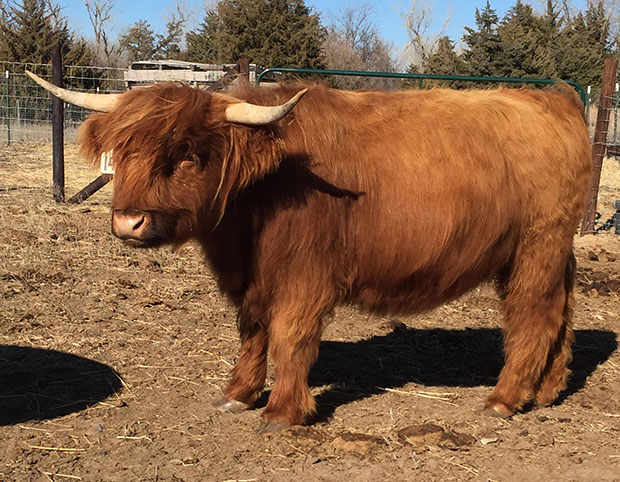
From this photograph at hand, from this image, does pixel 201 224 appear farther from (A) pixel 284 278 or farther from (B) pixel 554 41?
(B) pixel 554 41

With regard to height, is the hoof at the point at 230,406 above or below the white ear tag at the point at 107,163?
below

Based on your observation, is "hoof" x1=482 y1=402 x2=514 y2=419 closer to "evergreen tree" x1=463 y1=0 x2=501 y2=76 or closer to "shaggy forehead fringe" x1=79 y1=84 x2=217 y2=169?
"shaggy forehead fringe" x1=79 y1=84 x2=217 y2=169

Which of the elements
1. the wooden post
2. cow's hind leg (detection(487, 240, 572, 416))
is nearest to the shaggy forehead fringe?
cow's hind leg (detection(487, 240, 572, 416))

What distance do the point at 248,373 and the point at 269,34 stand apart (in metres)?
27.8

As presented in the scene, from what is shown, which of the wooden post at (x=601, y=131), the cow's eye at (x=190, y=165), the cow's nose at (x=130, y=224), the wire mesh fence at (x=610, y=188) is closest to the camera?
the cow's nose at (x=130, y=224)

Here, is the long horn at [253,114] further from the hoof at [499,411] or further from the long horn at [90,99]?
the hoof at [499,411]

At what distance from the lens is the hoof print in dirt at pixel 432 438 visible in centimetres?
342

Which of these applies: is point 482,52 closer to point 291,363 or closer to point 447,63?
point 447,63

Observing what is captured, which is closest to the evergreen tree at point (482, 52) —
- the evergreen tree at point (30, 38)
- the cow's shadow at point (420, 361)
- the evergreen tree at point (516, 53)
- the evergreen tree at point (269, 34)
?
the evergreen tree at point (516, 53)

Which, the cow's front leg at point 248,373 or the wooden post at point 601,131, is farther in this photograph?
the wooden post at point 601,131

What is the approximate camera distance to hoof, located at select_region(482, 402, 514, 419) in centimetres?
383

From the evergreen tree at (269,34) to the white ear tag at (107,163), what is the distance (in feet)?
86.4

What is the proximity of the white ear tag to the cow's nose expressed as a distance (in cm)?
29

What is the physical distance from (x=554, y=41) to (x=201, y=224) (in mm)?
35799
